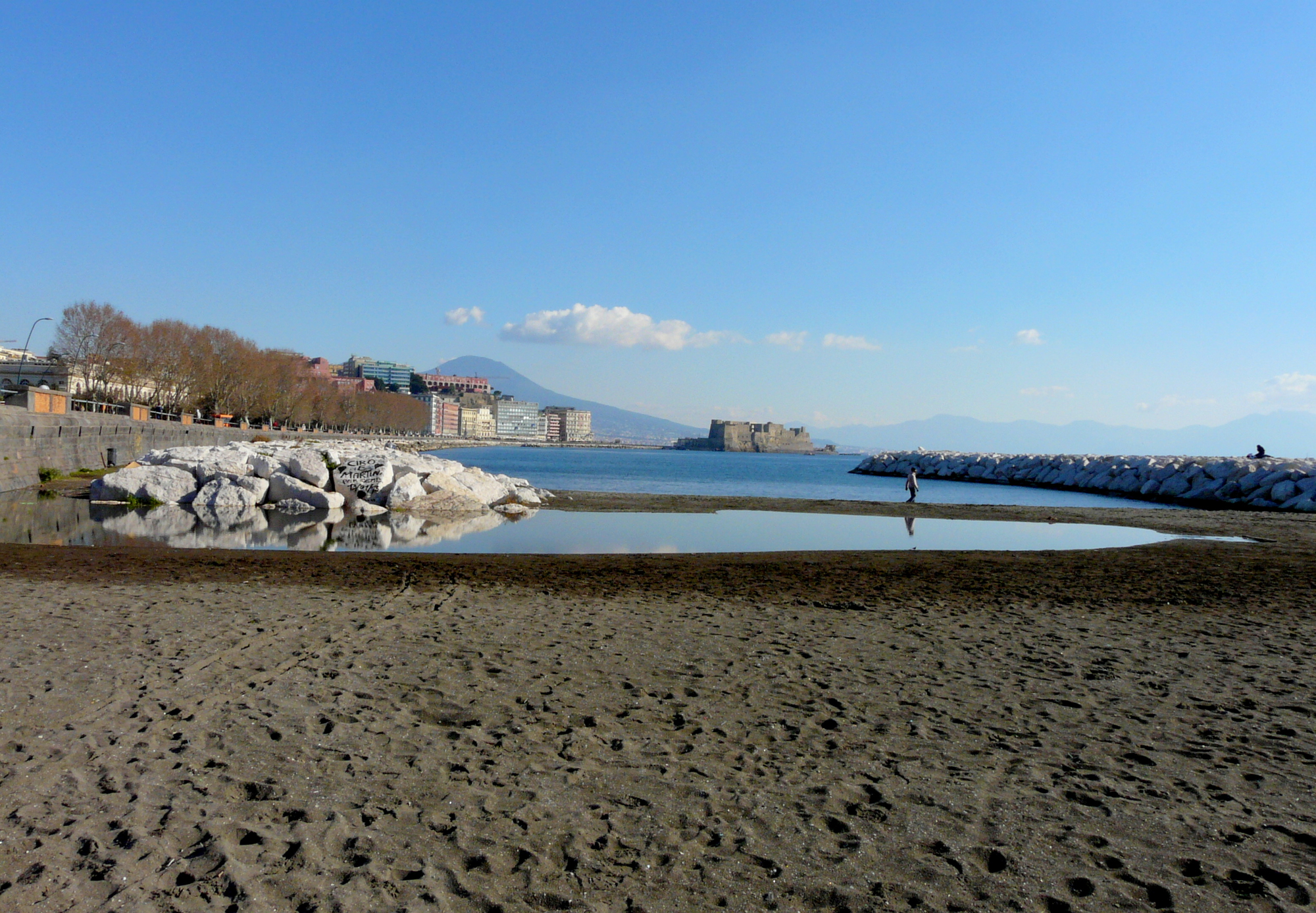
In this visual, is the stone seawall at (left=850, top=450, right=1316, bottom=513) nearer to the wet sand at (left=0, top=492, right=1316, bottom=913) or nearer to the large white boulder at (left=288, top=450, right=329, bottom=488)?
the large white boulder at (left=288, top=450, right=329, bottom=488)

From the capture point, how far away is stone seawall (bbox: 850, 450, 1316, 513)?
34.9 m

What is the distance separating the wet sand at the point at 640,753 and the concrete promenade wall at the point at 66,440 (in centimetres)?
1692

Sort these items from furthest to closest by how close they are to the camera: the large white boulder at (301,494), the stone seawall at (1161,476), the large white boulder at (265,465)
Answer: the stone seawall at (1161,476)
the large white boulder at (265,465)
the large white boulder at (301,494)

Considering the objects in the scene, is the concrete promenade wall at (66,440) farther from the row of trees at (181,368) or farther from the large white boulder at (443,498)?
the row of trees at (181,368)

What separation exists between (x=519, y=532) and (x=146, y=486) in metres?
10.8

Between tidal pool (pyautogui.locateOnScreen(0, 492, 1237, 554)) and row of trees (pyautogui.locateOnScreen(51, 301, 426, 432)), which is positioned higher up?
row of trees (pyautogui.locateOnScreen(51, 301, 426, 432))

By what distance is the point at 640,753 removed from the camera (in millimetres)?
5195

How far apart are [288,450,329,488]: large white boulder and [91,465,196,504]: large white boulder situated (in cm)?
260

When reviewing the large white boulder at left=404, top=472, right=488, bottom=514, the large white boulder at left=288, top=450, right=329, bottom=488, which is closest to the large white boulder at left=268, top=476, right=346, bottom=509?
the large white boulder at left=288, top=450, right=329, bottom=488

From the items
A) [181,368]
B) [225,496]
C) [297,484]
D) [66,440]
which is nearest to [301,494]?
[297,484]

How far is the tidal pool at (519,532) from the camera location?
15852mm

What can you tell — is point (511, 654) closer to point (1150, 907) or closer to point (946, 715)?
point (946, 715)

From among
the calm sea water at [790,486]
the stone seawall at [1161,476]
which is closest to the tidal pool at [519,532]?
the calm sea water at [790,486]

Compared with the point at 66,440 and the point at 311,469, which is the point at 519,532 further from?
the point at 66,440
